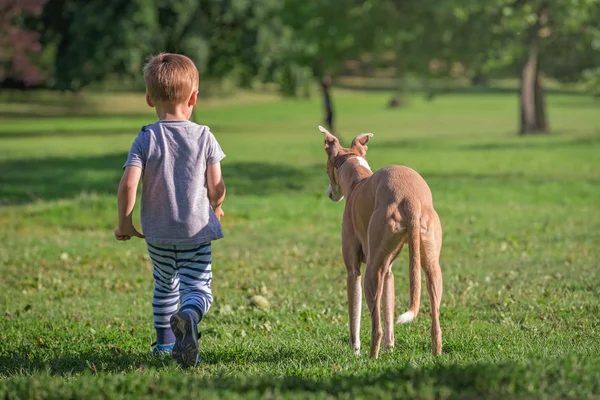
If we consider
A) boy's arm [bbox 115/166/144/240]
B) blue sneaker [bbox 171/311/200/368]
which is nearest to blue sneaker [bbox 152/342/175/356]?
blue sneaker [bbox 171/311/200/368]

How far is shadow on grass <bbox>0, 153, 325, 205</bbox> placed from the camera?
20.0 m

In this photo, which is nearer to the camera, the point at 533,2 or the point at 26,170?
the point at 26,170

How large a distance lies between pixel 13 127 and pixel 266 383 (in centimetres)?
4295

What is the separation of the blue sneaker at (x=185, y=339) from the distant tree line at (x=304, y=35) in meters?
26.1

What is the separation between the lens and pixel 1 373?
646 cm

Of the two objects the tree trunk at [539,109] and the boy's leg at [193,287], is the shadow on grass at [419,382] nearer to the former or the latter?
the boy's leg at [193,287]

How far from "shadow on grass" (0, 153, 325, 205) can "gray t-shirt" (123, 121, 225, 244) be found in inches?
505

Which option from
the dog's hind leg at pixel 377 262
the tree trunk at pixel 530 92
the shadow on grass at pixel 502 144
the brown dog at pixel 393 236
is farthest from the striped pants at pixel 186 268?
the tree trunk at pixel 530 92

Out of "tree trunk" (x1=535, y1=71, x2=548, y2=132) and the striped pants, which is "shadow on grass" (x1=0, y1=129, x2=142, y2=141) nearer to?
"tree trunk" (x1=535, y1=71, x2=548, y2=132)

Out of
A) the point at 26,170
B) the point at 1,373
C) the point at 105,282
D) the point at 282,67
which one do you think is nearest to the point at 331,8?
the point at 282,67

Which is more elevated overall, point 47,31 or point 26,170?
point 47,31

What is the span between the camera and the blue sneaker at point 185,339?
19.0 ft

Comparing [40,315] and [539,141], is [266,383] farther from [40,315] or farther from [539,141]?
[539,141]

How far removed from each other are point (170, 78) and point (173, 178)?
2.13ft
